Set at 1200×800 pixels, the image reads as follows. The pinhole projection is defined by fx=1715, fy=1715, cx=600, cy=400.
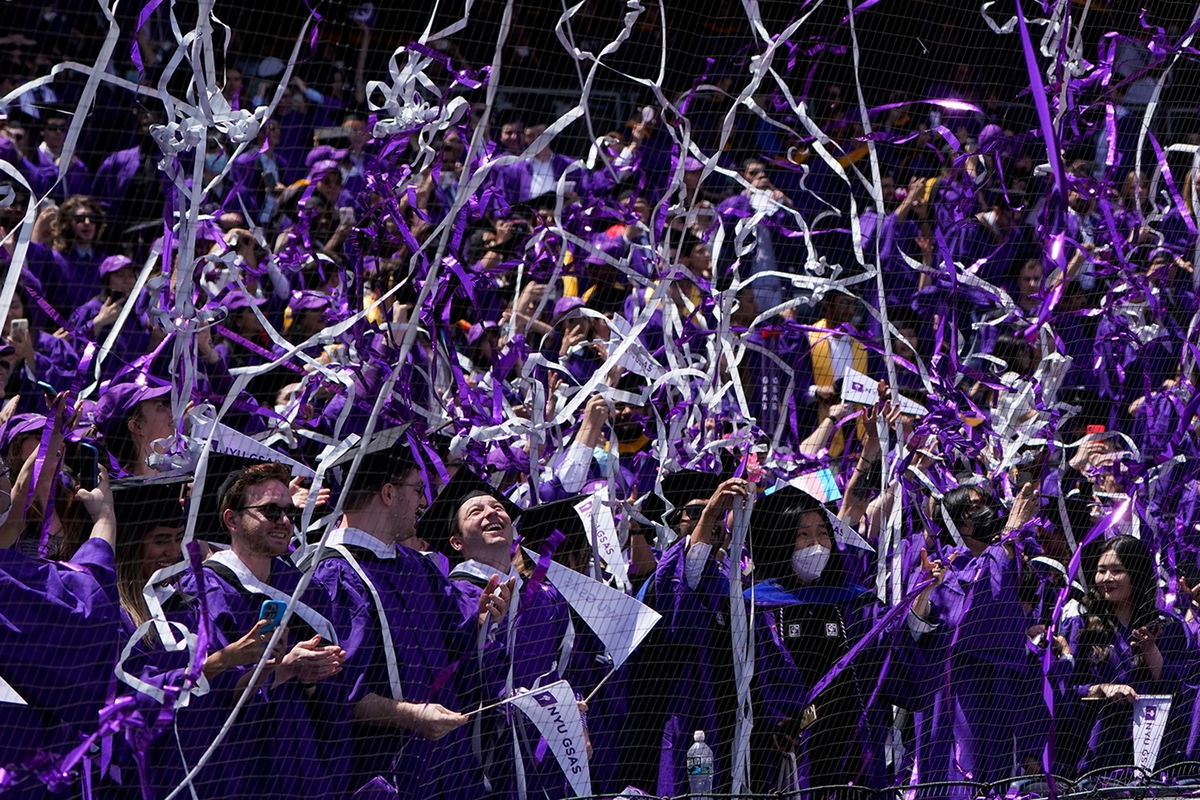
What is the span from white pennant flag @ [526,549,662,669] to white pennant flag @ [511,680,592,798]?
24 centimetres

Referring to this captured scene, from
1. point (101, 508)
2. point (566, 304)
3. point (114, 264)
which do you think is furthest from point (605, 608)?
point (114, 264)

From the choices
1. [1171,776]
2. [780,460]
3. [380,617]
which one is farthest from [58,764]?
[1171,776]

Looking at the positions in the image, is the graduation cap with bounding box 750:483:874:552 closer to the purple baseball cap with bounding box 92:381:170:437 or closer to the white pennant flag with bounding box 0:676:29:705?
the purple baseball cap with bounding box 92:381:170:437

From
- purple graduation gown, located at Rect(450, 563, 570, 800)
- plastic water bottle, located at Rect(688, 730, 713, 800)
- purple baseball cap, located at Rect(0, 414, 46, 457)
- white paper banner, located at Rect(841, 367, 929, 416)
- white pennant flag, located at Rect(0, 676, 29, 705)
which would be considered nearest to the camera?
white pennant flag, located at Rect(0, 676, 29, 705)

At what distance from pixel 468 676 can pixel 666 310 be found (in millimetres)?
1359

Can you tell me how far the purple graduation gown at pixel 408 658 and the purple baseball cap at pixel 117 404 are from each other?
673 millimetres

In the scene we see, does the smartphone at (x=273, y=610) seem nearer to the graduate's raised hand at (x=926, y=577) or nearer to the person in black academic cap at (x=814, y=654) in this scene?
the person in black academic cap at (x=814, y=654)

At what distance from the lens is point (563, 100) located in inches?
312

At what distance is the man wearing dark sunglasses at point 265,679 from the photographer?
385 centimetres

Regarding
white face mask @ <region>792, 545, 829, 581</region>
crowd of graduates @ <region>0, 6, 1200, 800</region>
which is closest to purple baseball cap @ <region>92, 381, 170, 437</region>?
crowd of graduates @ <region>0, 6, 1200, 800</region>

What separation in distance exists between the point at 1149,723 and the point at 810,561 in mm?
1282

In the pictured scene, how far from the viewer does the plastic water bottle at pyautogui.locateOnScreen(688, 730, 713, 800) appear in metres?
4.72

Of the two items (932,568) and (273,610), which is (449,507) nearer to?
(273,610)

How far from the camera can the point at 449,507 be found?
4574mm
